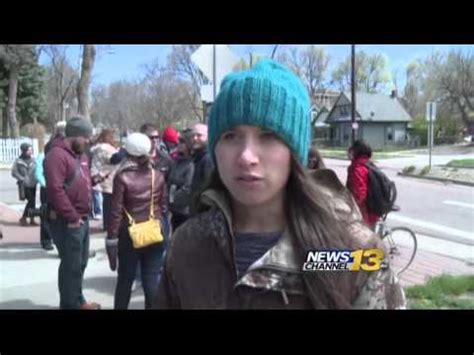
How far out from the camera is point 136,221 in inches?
153

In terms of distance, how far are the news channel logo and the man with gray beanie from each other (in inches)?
112

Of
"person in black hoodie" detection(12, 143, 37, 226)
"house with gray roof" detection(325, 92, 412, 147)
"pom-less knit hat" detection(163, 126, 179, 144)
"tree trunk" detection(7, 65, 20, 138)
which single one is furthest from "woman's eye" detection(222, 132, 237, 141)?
"tree trunk" detection(7, 65, 20, 138)

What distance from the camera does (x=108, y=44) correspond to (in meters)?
2.83

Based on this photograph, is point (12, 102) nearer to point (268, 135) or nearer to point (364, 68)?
point (364, 68)

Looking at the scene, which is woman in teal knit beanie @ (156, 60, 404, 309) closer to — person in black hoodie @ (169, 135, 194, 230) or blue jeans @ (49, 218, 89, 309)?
blue jeans @ (49, 218, 89, 309)

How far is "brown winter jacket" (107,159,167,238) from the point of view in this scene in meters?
3.84

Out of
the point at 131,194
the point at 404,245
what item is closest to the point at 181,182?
the point at 131,194

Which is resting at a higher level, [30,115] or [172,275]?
[30,115]

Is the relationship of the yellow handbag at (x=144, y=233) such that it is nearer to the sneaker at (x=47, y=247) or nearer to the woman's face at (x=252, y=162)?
the woman's face at (x=252, y=162)
